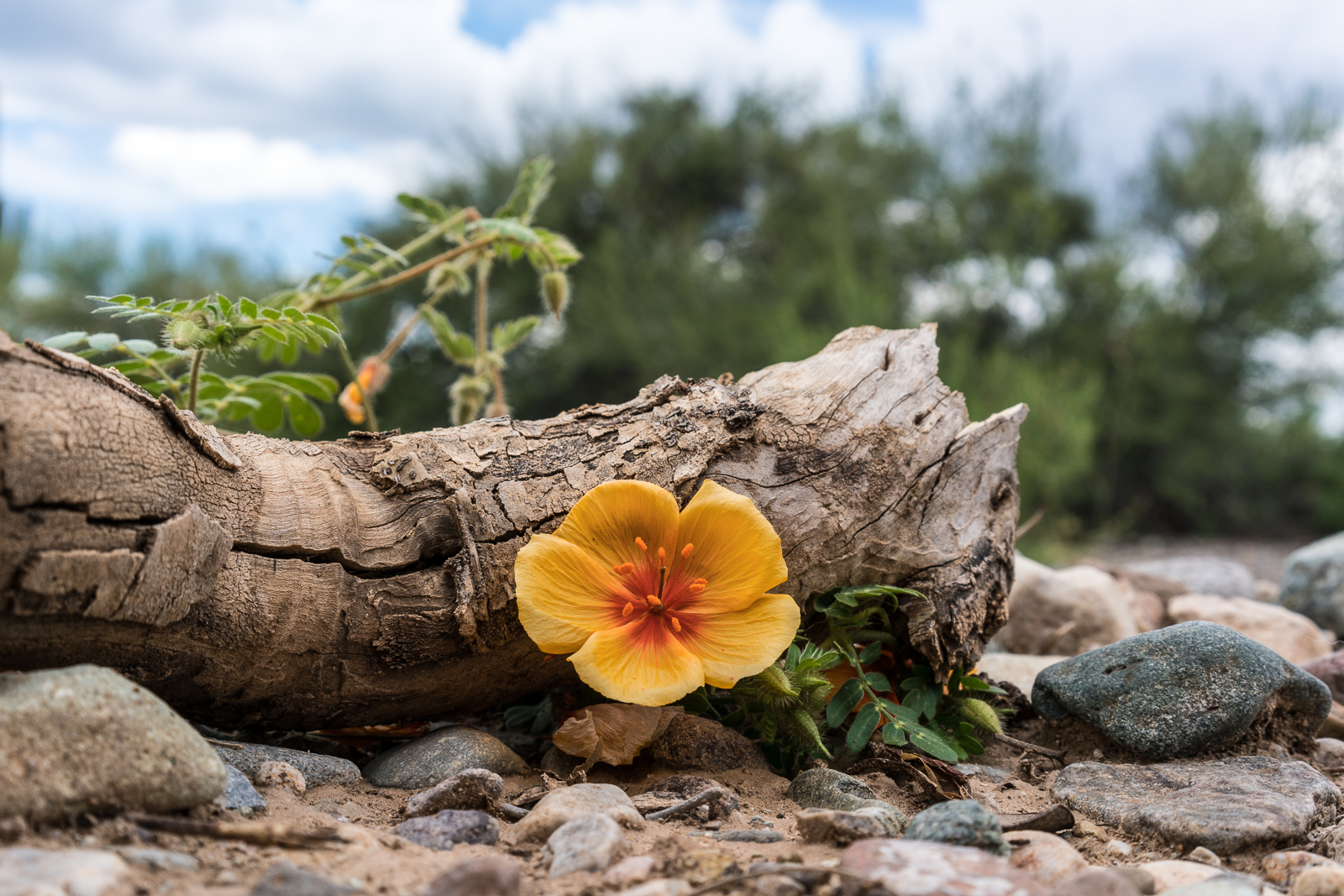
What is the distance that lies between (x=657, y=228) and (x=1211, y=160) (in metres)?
7.82

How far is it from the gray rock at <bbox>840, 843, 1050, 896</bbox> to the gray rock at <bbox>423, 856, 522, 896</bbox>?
433 millimetres

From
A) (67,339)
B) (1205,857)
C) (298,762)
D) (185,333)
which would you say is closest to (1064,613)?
(1205,857)

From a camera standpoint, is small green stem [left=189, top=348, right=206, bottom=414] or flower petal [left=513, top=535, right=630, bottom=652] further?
small green stem [left=189, top=348, right=206, bottom=414]

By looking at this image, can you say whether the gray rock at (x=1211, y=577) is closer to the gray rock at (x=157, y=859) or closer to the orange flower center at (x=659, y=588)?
the orange flower center at (x=659, y=588)

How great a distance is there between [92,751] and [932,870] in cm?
113

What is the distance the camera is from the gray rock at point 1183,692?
2.04 metres

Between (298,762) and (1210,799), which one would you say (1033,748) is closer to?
(1210,799)

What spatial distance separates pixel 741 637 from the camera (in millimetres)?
1760

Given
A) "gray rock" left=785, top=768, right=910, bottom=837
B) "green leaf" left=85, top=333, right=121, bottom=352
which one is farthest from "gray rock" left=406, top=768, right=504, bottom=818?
"green leaf" left=85, top=333, right=121, bottom=352

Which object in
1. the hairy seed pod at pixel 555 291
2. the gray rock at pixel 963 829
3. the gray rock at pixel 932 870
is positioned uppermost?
the hairy seed pod at pixel 555 291

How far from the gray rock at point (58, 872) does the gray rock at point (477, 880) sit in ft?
1.20

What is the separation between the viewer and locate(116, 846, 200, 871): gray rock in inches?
46.1

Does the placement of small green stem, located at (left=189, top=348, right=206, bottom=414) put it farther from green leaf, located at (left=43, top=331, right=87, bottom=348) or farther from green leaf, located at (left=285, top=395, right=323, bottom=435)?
green leaf, located at (left=285, top=395, right=323, bottom=435)

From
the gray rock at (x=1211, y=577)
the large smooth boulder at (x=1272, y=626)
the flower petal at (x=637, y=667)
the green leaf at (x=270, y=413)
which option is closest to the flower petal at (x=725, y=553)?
the flower petal at (x=637, y=667)
